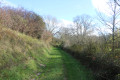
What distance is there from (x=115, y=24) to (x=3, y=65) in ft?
29.3

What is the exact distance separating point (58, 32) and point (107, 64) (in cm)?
4581

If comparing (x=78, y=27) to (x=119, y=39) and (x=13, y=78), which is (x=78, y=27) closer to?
(x=119, y=39)

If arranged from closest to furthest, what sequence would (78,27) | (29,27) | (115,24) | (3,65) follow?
(3,65) < (115,24) < (29,27) < (78,27)

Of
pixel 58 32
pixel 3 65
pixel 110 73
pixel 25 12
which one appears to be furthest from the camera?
pixel 58 32

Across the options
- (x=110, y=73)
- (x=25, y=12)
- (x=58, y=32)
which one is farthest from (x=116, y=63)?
(x=58, y=32)

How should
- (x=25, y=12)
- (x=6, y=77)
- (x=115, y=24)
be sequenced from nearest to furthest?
(x=6, y=77), (x=115, y=24), (x=25, y=12)

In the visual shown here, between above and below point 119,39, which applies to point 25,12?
above

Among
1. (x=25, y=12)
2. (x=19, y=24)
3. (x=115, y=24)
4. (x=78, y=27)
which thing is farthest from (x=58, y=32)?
(x=115, y=24)

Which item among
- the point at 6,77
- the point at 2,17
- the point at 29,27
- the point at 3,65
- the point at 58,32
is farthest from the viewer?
the point at 58,32

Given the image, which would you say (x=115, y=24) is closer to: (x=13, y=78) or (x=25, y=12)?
(x=13, y=78)

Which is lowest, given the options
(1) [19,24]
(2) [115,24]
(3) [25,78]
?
(3) [25,78]

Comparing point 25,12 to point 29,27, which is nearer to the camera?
point 29,27

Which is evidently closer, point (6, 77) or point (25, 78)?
point (6, 77)

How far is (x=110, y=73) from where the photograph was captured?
→ 4910mm
